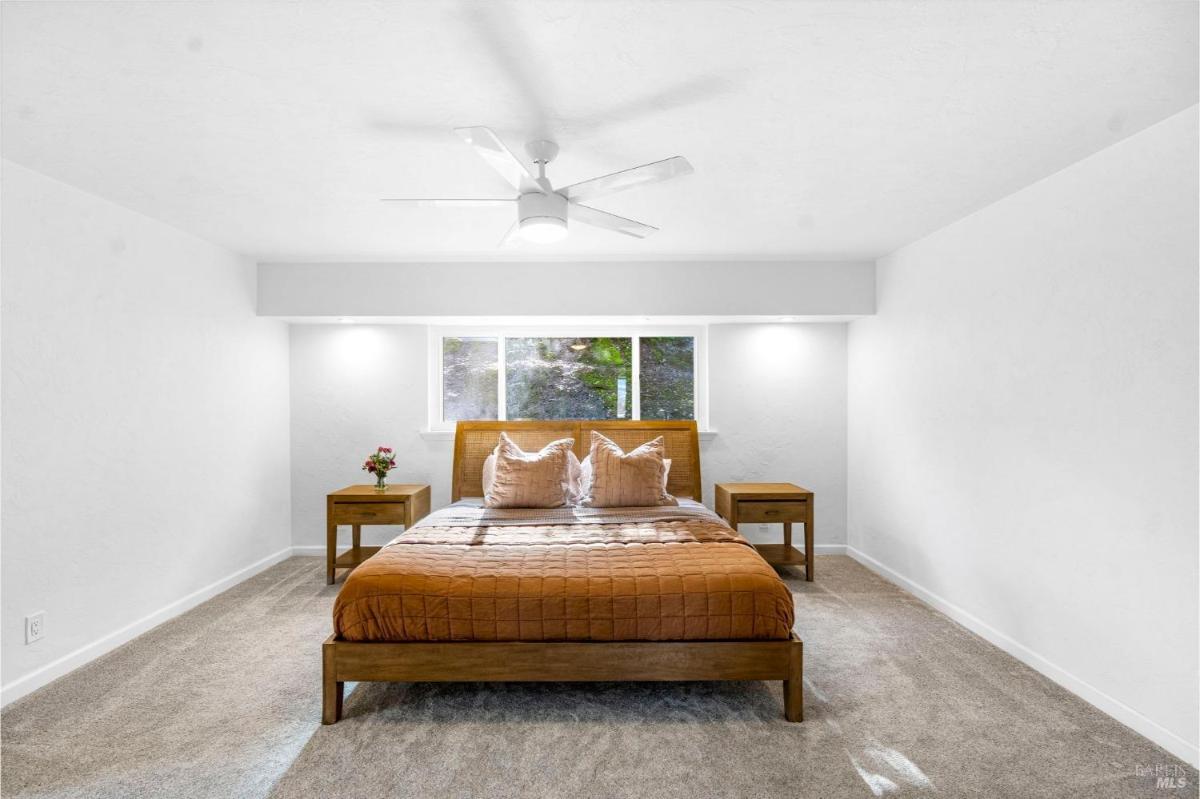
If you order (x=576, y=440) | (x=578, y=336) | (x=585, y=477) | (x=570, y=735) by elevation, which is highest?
(x=578, y=336)

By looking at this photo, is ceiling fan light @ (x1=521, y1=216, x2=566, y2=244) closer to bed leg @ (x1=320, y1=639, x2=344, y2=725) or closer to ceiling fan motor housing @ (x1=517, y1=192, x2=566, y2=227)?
ceiling fan motor housing @ (x1=517, y1=192, x2=566, y2=227)

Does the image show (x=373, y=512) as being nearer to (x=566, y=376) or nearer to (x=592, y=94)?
(x=566, y=376)

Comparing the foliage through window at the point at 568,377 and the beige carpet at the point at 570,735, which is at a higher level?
the foliage through window at the point at 568,377

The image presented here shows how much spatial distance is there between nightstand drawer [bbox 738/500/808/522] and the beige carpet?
119 cm

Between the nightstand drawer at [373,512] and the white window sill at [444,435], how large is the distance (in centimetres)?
79

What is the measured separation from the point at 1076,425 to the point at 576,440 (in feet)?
9.81

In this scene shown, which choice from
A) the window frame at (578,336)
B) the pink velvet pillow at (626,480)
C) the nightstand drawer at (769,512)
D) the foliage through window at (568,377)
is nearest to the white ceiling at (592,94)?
the pink velvet pillow at (626,480)

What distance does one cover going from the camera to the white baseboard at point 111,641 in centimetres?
244

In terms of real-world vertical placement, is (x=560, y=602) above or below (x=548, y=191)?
below

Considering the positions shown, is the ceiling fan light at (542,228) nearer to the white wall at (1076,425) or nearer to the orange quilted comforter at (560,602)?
the orange quilted comforter at (560,602)

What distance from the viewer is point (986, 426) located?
304cm

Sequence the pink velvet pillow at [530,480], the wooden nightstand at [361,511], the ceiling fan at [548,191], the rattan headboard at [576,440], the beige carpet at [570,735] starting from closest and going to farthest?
the beige carpet at [570,735] < the ceiling fan at [548,191] < the pink velvet pillow at [530,480] < the wooden nightstand at [361,511] < the rattan headboard at [576,440]

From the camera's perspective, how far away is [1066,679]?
250cm

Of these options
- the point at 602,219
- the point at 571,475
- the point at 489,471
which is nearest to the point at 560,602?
the point at 602,219
